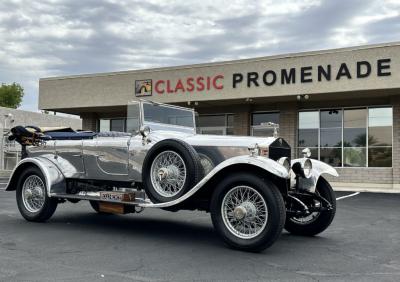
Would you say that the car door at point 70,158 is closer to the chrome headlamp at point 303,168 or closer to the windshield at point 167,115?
the windshield at point 167,115

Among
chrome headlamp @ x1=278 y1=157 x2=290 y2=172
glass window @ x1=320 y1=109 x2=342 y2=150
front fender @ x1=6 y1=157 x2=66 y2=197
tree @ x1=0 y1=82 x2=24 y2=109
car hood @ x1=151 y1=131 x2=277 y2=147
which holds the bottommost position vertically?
front fender @ x1=6 y1=157 x2=66 y2=197

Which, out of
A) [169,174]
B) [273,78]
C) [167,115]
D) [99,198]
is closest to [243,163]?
[169,174]

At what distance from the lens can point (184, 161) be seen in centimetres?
598

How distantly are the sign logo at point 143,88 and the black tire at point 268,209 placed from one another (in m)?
15.7

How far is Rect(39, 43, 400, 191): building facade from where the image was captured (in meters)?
16.7

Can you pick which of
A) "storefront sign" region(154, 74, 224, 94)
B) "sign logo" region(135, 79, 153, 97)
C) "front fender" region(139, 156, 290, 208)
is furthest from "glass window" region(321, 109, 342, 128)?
"front fender" region(139, 156, 290, 208)

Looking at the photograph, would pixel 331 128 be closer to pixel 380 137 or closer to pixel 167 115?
pixel 380 137

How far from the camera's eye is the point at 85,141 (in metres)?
7.51

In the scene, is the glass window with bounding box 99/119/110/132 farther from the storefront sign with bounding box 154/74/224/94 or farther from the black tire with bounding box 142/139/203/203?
the black tire with bounding box 142/139/203/203

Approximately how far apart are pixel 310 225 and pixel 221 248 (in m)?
1.70

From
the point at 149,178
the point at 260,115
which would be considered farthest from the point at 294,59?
the point at 149,178

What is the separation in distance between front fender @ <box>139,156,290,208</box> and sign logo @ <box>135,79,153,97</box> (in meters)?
15.4

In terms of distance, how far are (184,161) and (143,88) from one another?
15.6 m

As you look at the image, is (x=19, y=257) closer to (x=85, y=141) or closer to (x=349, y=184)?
(x=85, y=141)
